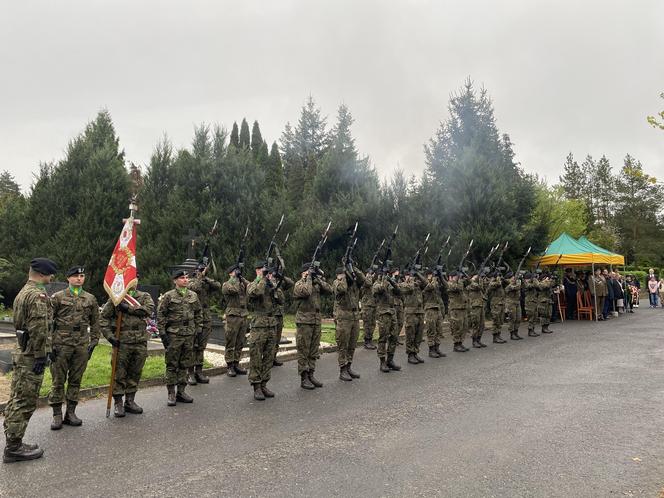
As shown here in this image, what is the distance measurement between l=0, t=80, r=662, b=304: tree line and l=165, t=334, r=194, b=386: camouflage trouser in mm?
12711

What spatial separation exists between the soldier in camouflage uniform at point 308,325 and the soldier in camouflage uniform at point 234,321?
149 centimetres

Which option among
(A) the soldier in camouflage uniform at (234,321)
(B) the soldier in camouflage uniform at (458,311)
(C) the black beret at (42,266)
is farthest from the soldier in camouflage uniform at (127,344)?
(B) the soldier in camouflage uniform at (458,311)

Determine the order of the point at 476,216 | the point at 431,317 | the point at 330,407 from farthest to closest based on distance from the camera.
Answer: the point at 476,216
the point at 431,317
the point at 330,407

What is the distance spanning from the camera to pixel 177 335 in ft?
24.3

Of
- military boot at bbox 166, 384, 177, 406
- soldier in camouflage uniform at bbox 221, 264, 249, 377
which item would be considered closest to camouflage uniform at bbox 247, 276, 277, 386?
military boot at bbox 166, 384, 177, 406

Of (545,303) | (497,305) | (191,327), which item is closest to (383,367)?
(191,327)

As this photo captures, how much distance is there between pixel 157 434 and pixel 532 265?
18.6 m

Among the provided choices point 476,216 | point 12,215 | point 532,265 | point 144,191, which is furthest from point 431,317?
point 12,215

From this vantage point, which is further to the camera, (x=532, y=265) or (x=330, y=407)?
(x=532, y=265)

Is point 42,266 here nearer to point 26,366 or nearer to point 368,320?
point 26,366

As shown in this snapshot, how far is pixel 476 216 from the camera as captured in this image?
800 inches

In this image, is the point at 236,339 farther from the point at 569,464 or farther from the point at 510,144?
the point at 510,144

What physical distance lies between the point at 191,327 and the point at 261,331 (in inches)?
43.5

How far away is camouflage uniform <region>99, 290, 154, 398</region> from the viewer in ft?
22.3
